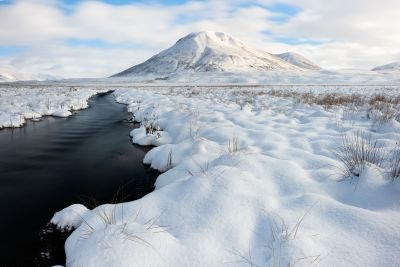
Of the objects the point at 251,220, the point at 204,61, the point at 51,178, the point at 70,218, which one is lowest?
the point at 51,178

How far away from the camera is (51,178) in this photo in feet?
19.4

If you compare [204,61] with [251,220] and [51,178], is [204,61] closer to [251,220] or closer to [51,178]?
[51,178]

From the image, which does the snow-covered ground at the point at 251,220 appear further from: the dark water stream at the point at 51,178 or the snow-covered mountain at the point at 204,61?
the snow-covered mountain at the point at 204,61

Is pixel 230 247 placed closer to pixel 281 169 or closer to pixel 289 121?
pixel 281 169

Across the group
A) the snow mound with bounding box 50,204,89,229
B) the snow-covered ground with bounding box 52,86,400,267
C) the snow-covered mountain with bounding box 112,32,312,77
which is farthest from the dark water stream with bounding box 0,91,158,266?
the snow-covered mountain with bounding box 112,32,312,77

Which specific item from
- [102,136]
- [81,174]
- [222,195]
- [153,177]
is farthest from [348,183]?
[102,136]

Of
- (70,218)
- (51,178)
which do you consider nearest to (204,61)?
(51,178)

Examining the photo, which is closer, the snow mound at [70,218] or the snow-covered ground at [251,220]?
the snow-covered ground at [251,220]

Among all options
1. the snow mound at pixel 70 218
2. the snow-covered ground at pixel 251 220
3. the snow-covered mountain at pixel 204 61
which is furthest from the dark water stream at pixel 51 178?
the snow-covered mountain at pixel 204 61

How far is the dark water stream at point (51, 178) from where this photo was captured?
3699mm

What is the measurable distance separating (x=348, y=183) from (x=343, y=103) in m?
11.1

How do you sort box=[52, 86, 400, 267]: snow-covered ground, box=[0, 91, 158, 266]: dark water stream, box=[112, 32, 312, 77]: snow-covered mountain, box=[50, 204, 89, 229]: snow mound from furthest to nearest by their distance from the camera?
box=[112, 32, 312, 77]: snow-covered mountain < box=[50, 204, 89, 229]: snow mound < box=[0, 91, 158, 266]: dark water stream < box=[52, 86, 400, 267]: snow-covered ground

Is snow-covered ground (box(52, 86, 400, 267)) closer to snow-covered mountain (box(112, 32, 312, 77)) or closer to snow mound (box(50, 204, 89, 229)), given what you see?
snow mound (box(50, 204, 89, 229))

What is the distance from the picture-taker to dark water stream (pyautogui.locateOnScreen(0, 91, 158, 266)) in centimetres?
370
